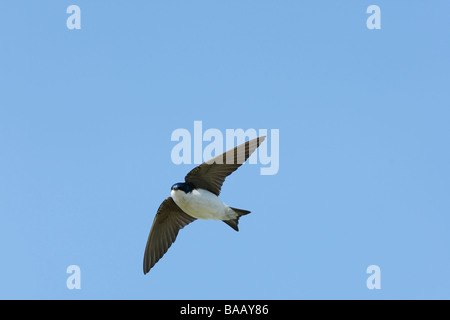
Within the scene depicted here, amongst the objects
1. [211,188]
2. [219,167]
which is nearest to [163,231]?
[211,188]

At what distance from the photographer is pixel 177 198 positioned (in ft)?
25.4

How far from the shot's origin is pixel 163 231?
8.50 m

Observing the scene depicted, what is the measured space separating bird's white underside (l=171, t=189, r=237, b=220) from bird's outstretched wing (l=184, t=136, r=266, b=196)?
5.7 inches

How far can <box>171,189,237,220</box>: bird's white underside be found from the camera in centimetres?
774

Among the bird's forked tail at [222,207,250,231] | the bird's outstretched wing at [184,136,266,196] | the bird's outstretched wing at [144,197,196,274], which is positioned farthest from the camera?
the bird's outstretched wing at [144,197,196,274]

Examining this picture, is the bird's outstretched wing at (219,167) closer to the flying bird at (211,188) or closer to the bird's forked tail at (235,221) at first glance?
the flying bird at (211,188)

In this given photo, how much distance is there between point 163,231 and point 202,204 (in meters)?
0.93

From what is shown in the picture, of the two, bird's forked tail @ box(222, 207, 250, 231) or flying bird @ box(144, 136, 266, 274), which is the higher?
flying bird @ box(144, 136, 266, 274)

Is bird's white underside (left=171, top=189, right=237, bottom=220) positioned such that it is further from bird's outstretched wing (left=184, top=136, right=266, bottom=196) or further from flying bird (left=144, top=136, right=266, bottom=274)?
bird's outstretched wing (left=184, top=136, right=266, bottom=196)

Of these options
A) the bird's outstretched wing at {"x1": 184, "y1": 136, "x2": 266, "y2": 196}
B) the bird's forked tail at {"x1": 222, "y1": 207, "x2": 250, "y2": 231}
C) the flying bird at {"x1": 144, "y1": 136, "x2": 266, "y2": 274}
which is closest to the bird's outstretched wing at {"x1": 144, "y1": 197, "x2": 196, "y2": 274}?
the flying bird at {"x1": 144, "y1": 136, "x2": 266, "y2": 274}

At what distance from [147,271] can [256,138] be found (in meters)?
1.90

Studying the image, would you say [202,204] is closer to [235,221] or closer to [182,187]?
[182,187]
